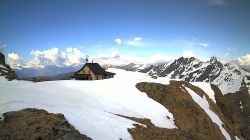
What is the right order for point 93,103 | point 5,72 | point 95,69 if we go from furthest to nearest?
point 95,69
point 5,72
point 93,103

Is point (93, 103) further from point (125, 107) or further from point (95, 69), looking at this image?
point (95, 69)

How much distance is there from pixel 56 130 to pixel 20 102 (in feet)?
34.8

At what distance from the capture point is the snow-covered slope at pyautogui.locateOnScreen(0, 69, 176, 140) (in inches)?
1209

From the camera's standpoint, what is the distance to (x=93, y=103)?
155 ft

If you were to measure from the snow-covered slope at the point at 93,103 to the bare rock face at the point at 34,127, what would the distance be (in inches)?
99.9

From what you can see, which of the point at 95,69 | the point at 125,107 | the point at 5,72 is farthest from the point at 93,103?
the point at 95,69

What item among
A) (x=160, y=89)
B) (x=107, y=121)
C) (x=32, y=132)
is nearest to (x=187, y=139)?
(x=107, y=121)

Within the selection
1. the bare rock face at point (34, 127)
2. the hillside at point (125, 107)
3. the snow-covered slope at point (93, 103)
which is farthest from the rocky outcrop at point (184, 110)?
the bare rock face at point (34, 127)

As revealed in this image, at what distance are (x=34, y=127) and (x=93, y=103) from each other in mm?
23916

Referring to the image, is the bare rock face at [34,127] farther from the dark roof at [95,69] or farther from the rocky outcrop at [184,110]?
the dark roof at [95,69]

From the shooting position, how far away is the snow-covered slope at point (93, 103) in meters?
30.7

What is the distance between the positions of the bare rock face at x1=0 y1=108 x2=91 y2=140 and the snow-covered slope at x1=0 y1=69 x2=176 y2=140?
254cm

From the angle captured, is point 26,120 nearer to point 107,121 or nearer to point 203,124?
point 107,121

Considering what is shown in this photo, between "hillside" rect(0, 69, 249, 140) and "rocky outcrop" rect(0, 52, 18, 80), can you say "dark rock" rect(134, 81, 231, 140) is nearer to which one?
"hillside" rect(0, 69, 249, 140)
